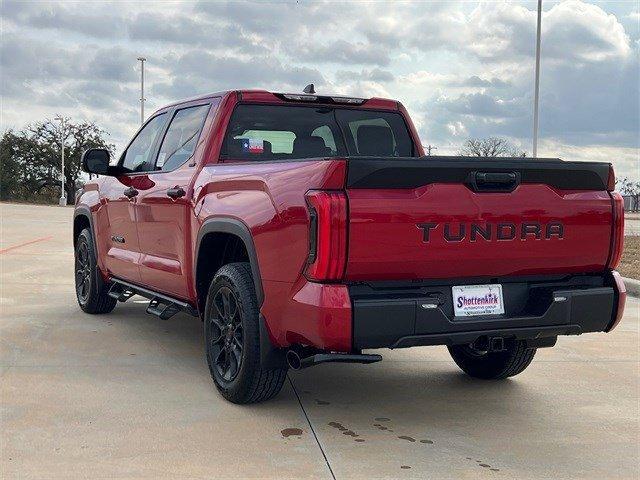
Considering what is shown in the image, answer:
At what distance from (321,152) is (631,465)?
3.04m

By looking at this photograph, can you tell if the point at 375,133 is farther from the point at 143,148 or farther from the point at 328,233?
the point at 328,233

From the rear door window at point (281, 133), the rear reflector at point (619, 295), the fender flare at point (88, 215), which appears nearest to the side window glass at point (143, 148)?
the fender flare at point (88, 215)

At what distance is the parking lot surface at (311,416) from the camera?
3842 mm

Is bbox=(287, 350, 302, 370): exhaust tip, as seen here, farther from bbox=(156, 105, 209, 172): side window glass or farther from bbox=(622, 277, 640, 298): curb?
bbox=(622, 277, 640, 298): curb

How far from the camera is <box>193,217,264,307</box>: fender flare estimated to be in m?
4.48

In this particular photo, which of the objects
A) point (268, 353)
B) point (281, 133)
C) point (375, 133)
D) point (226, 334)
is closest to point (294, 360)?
point (268, 353)

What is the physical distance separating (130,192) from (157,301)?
0.93 m

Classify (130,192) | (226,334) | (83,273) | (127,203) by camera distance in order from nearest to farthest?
1. (226,334)
2. (130,192)
3. (127,203)
4. (83,273)

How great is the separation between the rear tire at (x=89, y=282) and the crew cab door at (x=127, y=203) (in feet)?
1.42

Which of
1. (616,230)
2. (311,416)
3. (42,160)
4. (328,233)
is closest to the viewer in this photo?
(328,233)

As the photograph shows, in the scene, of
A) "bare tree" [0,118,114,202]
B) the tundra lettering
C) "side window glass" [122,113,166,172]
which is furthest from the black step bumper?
"bare tree" [0,118,114,202]

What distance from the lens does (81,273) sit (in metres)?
8.16

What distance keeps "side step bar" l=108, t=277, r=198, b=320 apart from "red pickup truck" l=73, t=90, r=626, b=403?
0.06m

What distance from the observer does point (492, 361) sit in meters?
5.57
